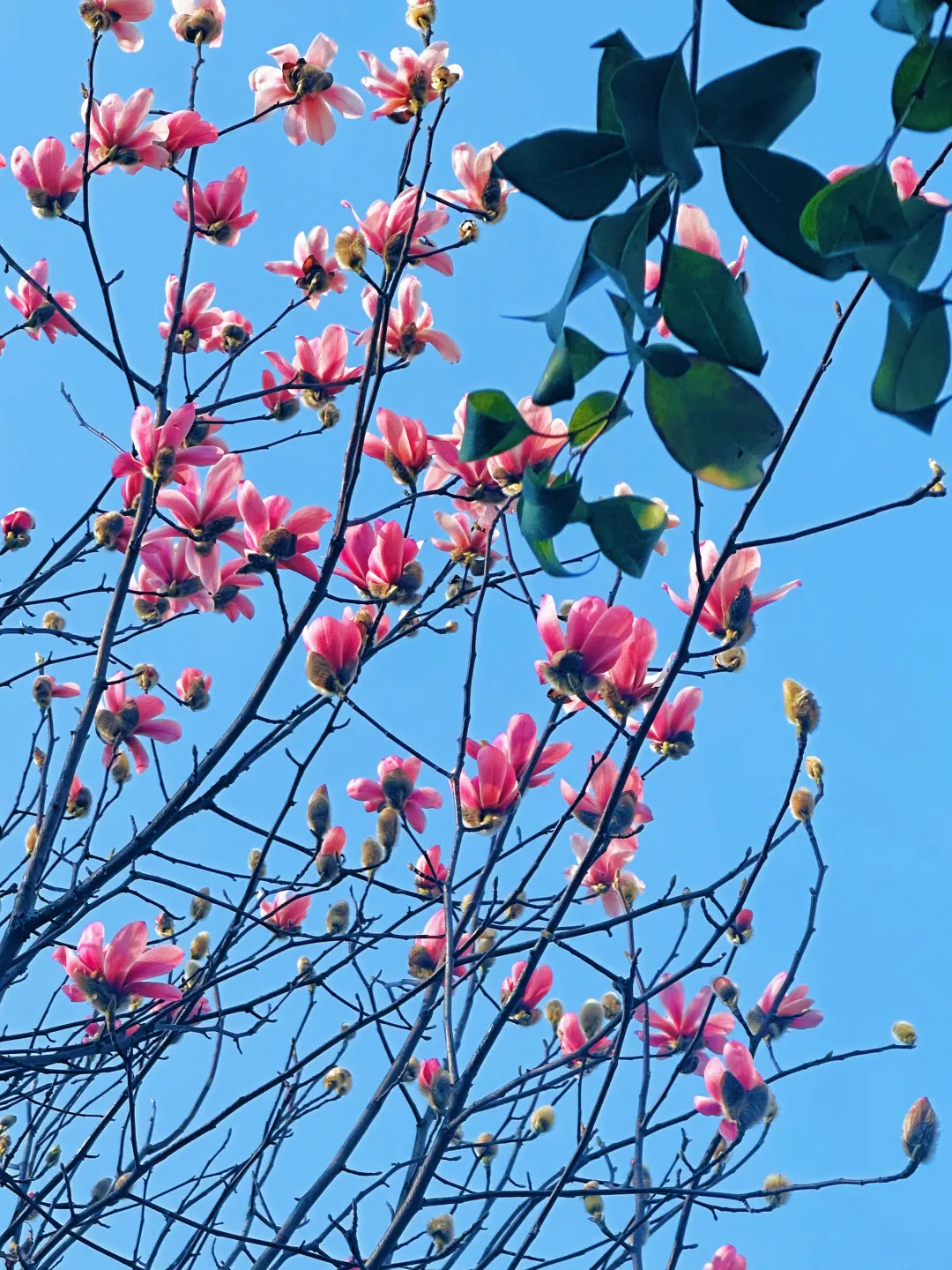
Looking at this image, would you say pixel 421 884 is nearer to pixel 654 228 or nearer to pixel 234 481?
pixel 234 481

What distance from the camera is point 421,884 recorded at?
240 cm

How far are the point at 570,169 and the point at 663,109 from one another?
7 centimetres

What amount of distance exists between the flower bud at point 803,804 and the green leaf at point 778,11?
64.0 inches

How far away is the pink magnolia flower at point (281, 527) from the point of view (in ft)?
6.74

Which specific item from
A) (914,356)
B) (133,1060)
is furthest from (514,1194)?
(914,356)

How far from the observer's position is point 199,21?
2.54 metres

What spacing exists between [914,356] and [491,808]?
1.60 m

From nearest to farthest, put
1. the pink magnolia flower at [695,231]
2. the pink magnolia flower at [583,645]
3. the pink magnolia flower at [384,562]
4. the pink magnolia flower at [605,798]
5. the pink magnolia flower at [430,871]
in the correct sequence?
the pink magnolia flower at [695,231], the pink magnolia flower at [583,645], the pink magnolia flower at [605,798], the pink magnolia flower at [384,562], the pink magnolia flower at [430,871]

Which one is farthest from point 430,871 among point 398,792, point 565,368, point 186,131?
point 565,368

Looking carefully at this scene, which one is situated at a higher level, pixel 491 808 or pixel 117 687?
pixel 117 687

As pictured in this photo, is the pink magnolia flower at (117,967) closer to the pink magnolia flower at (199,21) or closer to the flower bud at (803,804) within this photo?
the flower bud at (803,804)

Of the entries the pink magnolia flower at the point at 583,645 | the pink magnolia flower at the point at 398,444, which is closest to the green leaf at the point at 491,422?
the pink magnolia flower at the point at 583,645

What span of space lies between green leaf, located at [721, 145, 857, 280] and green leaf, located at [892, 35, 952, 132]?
0.06m

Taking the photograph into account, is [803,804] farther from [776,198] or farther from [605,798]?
[776,198]
